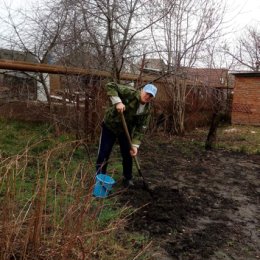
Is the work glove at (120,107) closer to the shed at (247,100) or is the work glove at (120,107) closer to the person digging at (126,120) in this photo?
the person digging at (126,120)

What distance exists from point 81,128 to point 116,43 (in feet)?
6.08

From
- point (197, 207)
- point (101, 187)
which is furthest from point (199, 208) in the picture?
point (101, 187)

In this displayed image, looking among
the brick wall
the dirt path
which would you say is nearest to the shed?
the brick wall

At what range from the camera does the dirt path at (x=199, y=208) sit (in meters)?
3.41

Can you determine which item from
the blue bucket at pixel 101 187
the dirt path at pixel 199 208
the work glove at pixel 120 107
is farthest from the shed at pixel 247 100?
the blue bucket at pixel 101 187

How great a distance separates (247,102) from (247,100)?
84 millimetres

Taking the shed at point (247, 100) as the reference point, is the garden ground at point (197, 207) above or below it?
below

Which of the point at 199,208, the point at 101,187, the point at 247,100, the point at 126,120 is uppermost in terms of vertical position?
the point at 247,100

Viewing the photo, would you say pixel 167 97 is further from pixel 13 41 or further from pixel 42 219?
pixel 42 219

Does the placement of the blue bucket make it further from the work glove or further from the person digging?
the work glove

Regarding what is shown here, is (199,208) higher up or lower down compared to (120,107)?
lower down

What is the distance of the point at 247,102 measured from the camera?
15.6 metres

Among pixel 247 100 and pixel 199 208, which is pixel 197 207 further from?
pixel 247 100

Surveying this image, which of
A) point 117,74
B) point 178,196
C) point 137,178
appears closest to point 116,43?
point 117,74
